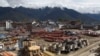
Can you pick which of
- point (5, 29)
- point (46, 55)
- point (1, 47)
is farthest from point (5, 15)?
point (46, 55)

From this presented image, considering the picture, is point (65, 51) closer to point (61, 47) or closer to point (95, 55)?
point (61, 47)

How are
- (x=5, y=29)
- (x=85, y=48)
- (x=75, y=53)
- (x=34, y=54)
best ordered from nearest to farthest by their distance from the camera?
(x=34, y=54), (x=75, y=53), (x=85, y=48), (x=5, y=29)

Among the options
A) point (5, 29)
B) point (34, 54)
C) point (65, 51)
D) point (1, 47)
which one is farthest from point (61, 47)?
point (5, 29)

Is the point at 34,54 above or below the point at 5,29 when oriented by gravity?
above

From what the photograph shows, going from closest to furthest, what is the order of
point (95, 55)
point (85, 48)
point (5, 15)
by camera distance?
point (95, 55) < point (85, 48) < point (5, 15)

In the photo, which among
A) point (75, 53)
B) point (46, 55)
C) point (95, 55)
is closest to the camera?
point (46, 55)

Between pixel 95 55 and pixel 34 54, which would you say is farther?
pixel 95 55

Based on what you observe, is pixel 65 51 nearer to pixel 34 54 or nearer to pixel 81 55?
pixel 81 55

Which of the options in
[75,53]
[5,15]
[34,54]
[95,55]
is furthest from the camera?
[5,15]

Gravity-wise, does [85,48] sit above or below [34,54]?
below
